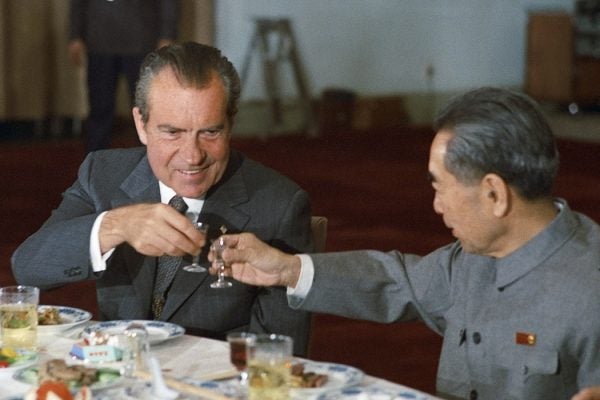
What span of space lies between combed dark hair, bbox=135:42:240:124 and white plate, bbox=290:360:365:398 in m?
0.83

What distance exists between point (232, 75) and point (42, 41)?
298 inches

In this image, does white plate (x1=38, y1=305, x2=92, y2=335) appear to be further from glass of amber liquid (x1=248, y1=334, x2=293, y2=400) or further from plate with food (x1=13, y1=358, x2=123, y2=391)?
glass of amber liquid (x1=248, y1=334, x2=293, y2=400)

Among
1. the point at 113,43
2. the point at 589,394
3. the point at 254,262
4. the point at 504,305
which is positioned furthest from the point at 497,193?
the point at 113,43

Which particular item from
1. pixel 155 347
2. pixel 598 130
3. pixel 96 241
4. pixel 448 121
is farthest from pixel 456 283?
pixel 598 130

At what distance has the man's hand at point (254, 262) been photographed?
2893 mm

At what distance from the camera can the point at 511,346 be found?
264 centimetres

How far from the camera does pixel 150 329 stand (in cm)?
283

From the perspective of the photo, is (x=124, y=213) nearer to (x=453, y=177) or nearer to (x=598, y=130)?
(x=453, y=177)

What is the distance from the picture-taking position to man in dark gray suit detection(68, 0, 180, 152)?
8.13 m

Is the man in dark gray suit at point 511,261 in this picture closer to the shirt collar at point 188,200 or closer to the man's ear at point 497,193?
the man's ear at point 497,193

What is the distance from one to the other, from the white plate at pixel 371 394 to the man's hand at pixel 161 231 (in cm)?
60

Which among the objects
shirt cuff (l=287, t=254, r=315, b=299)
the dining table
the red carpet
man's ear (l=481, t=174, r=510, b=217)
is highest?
man's ear (l=481, t=174, r=510, b=217)

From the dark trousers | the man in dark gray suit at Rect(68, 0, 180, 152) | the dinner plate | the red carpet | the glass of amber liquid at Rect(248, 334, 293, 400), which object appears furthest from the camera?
the dark trousers

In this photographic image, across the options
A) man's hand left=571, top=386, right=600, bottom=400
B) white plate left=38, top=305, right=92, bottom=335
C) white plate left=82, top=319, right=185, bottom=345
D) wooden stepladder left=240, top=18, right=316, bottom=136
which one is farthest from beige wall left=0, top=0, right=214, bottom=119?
man's hand left=571, top=386, right=600, bottom=400
